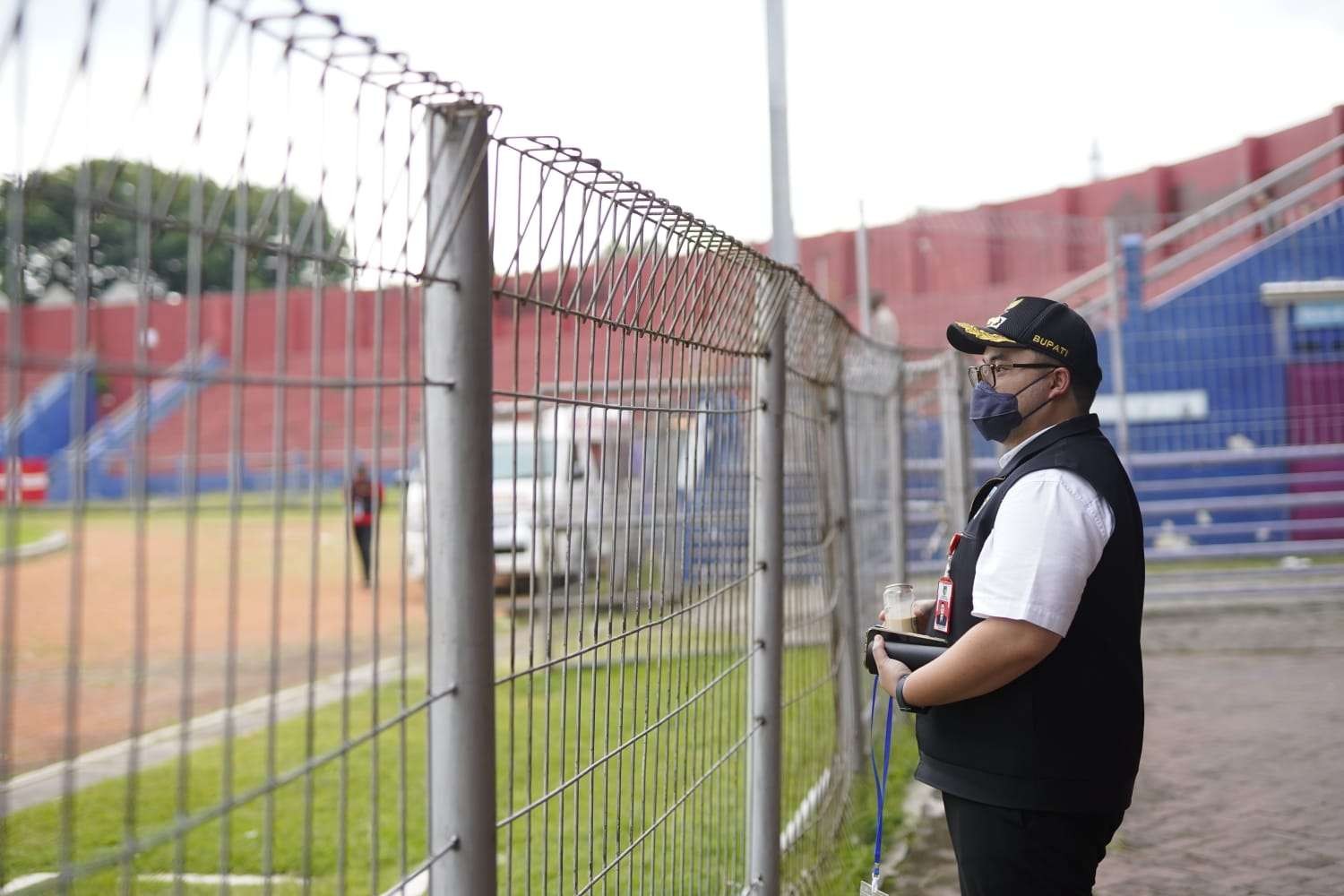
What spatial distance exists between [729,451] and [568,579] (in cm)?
139

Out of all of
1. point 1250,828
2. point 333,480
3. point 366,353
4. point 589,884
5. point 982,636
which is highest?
point 366,353

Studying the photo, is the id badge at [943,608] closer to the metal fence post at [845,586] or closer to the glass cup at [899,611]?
the glass cup at [899,611]

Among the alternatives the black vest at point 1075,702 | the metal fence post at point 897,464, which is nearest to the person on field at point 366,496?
the black vest at point 1075,702

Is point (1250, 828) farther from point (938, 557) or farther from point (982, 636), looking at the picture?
point (938, 557)

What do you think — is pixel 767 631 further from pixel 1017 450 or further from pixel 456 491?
pixel 456 491

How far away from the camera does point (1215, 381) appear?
1622 cm

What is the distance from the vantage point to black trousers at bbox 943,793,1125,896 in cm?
266

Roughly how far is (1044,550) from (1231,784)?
185 inches

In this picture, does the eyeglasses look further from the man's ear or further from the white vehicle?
the white vehicle

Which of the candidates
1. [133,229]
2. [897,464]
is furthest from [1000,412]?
[897,464]

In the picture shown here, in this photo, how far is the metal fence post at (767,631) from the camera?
379cm

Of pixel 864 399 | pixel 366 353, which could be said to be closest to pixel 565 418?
pixel 366 353

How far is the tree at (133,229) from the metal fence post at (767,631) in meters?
2.43

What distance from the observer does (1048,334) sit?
9.17 feet
